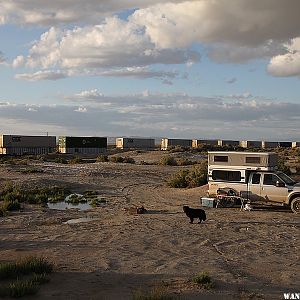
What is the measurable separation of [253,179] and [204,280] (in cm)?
1206

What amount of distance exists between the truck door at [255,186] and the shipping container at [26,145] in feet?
215

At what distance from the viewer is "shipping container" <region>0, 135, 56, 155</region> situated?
8211 centimetres

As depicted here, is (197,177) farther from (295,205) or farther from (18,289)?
(18,289)

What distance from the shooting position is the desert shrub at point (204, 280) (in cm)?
1032

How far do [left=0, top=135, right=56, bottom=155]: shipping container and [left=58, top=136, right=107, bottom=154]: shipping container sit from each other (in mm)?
2153

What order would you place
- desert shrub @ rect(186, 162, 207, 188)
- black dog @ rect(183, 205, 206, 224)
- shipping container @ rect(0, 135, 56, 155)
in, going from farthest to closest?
1. shipping container @ rect(0, 135, 56, 155)
2. desert shrub @ rect(186, 162, 207, 188)
3. black dog @ rect(183, 205, 206, 224)

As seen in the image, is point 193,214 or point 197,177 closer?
point 193,214

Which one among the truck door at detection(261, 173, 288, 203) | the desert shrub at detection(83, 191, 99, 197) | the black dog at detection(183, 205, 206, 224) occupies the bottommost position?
the desert shrub at detection(83, 191, 99, 197)

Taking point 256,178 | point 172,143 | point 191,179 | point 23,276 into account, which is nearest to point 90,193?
point 191,179

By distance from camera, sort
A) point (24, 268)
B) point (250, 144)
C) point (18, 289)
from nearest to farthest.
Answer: point (18, 289) < point (24, 268) < point (250, 144)

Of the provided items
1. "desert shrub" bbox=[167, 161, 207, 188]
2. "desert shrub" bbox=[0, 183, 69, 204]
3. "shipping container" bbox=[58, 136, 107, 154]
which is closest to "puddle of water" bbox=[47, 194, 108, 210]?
"desert shrub" bbox=[0, 183, 69, 204]

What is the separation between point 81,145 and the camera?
89.3 metres

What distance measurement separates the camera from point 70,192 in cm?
3309

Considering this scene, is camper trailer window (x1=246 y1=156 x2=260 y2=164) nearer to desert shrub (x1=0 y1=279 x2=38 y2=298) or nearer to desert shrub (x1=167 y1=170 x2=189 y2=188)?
desert shrub (x1=167 y1=170 x2=189 y2=188)
